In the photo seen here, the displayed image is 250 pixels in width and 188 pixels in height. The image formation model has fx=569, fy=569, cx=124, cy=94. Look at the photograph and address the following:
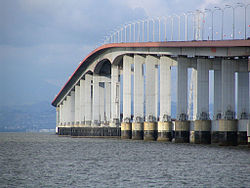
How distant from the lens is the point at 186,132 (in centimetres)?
9206

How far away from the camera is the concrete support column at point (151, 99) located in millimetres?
104938

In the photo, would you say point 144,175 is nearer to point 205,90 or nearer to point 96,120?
point 205,90

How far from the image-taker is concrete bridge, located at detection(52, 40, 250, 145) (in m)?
83.1

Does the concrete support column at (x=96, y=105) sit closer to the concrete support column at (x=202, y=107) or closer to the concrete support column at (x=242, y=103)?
the concrete support column at (x=202, y=107)

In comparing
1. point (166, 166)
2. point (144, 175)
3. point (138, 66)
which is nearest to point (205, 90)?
point (138, 66)

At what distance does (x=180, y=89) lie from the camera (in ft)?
309

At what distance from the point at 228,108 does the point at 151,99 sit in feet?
86.4

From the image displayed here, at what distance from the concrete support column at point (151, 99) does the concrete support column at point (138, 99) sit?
14.6ft

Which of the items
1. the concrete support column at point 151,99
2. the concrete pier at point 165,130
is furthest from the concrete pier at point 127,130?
the concrete pier at point 165,130

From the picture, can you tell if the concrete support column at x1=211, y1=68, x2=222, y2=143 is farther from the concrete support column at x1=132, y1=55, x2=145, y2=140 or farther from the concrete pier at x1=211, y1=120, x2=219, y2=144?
the concrete support column at x1=132, y1=55, x2=145, y2=140

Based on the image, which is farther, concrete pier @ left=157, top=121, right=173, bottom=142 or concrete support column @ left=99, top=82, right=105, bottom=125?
concrete support column @ left=99, top=82, right=105, bottom=125

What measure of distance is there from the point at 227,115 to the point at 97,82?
6489 centimetres

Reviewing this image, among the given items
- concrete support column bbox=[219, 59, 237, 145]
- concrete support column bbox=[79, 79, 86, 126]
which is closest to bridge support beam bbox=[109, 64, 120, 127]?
concrete support column bbox=[79, 79, 86, 126]

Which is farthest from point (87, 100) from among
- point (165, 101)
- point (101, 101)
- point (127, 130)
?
point (165, 101)
